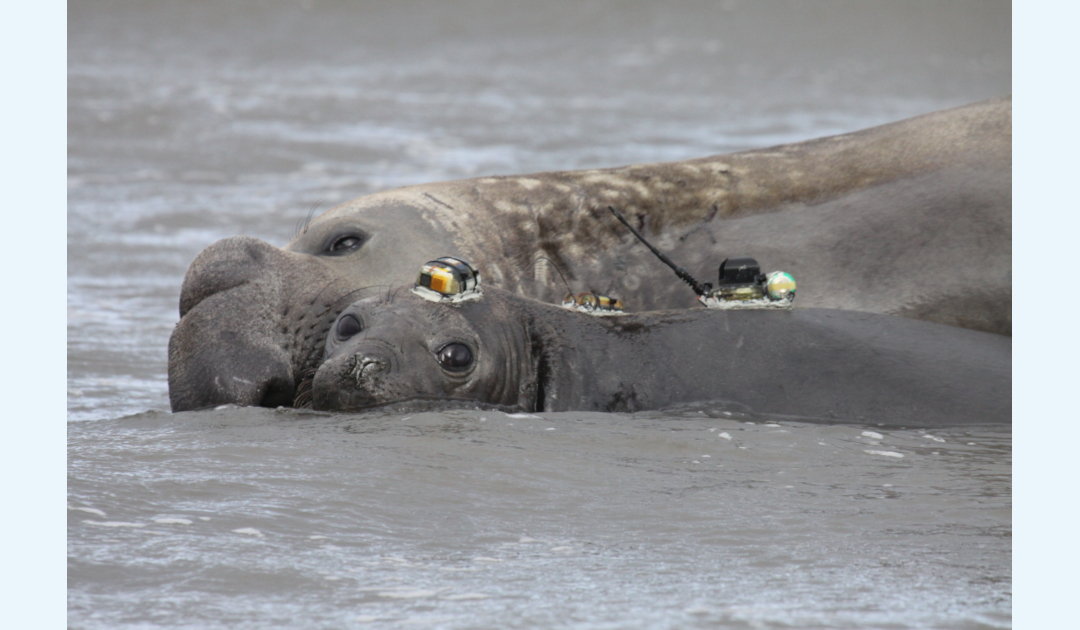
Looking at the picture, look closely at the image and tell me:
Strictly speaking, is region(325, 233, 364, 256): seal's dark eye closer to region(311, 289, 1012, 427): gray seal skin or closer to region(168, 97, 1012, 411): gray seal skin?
region(168, 97, 1012, 411): gray seal skin

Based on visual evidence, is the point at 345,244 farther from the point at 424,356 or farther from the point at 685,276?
the point at 685,276

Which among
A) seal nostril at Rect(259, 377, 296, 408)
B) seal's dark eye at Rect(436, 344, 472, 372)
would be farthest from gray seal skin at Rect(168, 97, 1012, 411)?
seal's dark eye at Rect(436, 344, 472, 372)

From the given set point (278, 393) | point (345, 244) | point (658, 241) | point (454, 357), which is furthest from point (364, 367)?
point (658, 241)

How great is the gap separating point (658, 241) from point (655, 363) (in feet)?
3.82

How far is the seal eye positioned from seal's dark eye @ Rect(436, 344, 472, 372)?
331 millimetres

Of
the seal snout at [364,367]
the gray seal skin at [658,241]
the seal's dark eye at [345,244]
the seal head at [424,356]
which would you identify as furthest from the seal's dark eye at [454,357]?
the seal's dark eye at [345,244]

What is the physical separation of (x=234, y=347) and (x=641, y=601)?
2673mm

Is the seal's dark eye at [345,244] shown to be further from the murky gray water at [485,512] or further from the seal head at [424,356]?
the seal head at [424,356]

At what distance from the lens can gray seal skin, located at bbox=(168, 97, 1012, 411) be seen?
5301mm

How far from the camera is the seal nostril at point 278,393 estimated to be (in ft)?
16.6

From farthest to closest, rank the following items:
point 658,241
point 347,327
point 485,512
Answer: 1. point 658,241
2. point 347,327
3. point 485,512

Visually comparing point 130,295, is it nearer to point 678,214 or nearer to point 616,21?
point 678,214

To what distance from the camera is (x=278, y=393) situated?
5094 mm

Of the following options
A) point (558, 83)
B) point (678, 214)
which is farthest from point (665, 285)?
→ point (558, 83)
